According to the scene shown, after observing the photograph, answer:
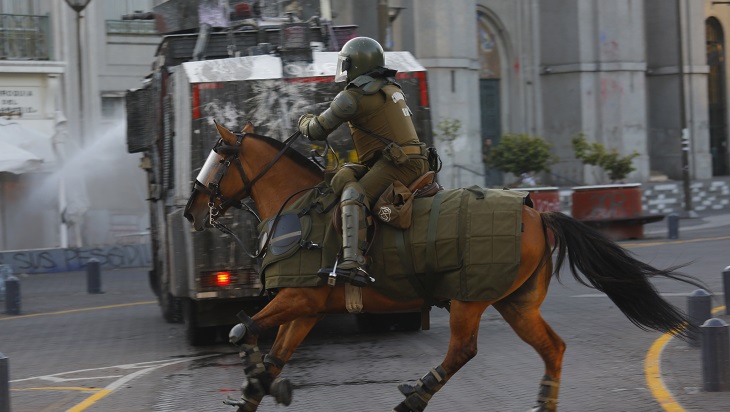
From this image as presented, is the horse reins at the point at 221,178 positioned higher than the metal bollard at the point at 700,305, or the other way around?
the horse reins at the point at 221,178

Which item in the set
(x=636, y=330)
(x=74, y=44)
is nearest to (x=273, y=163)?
(x=636, y=330)

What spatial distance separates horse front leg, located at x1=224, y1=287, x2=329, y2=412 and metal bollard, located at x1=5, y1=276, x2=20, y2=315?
33.7 ft

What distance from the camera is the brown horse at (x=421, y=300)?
7418 millimetres

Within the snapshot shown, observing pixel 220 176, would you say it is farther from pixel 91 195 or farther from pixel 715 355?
pixel 91 195

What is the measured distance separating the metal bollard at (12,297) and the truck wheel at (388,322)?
678 centimetres

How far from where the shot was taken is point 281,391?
738 cm

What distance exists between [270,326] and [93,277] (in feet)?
41.1

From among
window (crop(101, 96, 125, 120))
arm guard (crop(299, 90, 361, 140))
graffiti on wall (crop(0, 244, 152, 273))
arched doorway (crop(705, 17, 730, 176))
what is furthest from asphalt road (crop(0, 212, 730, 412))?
arched doorway (crop(705, 17, 730, 176))

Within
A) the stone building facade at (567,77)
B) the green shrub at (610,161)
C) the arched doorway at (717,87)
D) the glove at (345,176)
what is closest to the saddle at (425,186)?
the glove at (345,176)

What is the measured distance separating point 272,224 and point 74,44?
20140 mm

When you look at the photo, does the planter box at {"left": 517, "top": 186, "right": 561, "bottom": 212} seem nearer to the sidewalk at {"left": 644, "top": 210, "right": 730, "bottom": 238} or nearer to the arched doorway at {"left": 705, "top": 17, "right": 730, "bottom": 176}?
the sidewalk at {"left": 644, "top": 210, "right": 730, "bottom": 238}

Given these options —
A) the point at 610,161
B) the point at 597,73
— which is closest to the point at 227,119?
the point at 610,161

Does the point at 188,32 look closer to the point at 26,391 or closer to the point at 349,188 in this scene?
the point at 26,391

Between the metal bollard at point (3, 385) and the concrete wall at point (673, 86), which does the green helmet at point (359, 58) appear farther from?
the concrete wall at point (673, 86)
